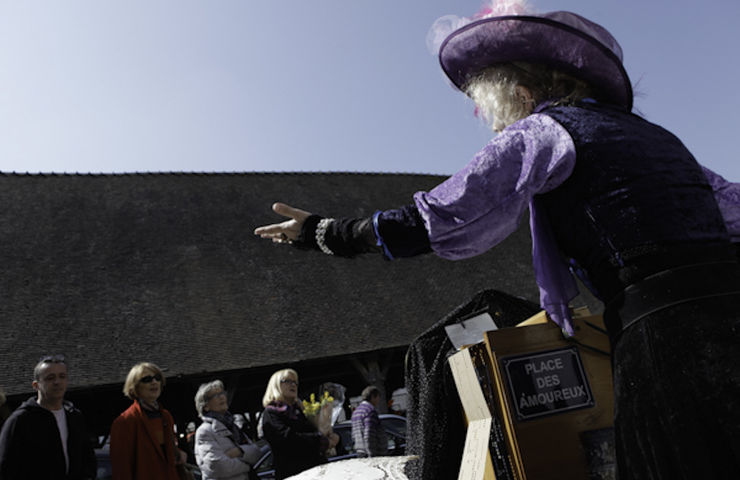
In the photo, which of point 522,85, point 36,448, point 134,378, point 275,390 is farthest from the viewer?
point 275,390

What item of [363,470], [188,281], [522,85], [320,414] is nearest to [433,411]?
[363,470]

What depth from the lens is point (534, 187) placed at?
1348mm

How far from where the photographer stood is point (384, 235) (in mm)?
1384

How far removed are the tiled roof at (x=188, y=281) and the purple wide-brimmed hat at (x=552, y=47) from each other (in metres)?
11.8

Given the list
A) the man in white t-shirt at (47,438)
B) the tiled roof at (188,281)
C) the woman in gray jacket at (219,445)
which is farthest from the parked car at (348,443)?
the tiled roof at (188,281)

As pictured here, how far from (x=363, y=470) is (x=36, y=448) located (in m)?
2.63

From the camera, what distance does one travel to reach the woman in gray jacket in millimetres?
4527

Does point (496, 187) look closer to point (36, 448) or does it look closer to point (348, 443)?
point (36, 448)

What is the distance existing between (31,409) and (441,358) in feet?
9.79

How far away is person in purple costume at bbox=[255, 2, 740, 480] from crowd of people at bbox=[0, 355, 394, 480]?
118 inches

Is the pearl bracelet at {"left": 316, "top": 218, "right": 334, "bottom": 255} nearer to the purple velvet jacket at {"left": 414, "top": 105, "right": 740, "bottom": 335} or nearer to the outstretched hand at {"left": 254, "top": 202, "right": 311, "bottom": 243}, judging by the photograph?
the outstretched hand at {"left": 254, "top": 202, "right": 311, "bottom": 243}

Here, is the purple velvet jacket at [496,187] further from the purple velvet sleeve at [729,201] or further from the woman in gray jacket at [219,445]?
the woman in gray jacket at [219,445]

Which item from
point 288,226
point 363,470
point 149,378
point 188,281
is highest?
point 188,281

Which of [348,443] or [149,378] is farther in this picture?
[348,443]
